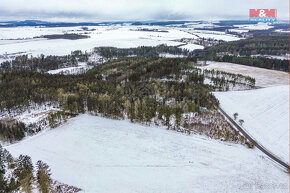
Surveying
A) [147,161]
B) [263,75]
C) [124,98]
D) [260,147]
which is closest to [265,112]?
[260,147]

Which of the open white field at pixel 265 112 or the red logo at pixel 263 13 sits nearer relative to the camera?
the open white field at pixel 265 112

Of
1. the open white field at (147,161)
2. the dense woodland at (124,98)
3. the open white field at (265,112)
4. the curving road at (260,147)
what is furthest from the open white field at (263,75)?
the open white field at (147,161)

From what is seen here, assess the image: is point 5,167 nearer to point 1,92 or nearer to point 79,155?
point 79,155

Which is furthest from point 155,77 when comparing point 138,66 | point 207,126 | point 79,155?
point 79,155

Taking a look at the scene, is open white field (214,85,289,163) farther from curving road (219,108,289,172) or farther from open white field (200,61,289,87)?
open white field (200,61,289,87)

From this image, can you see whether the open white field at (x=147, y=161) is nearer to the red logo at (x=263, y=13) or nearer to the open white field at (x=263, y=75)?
the open white field at (x=263, y=75)
